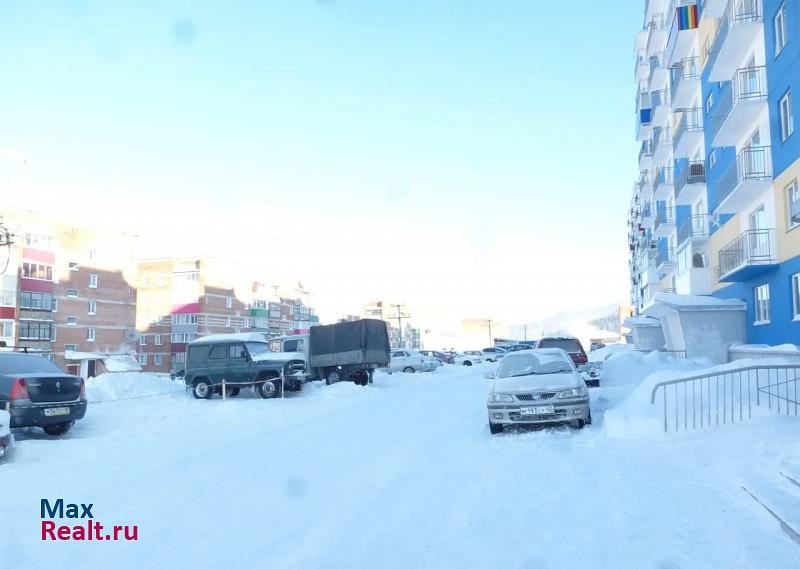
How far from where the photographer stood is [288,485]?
23.7ft

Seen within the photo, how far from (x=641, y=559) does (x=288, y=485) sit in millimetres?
4122

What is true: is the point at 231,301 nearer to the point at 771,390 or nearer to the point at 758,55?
the point at 758,55

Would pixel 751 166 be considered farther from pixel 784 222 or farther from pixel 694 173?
pixel 694 173

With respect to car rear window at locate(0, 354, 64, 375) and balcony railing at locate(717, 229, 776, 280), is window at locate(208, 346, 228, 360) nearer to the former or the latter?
car rear window at locate(0, 354, 64, 375)

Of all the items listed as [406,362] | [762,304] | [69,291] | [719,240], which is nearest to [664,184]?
[719,240]

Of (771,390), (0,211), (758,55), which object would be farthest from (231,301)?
(771,390)

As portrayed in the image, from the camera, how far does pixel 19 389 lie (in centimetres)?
1070

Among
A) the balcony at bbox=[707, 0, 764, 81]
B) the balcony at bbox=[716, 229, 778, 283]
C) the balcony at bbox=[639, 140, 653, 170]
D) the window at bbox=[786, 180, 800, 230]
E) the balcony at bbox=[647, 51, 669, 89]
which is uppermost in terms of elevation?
the balcony at bbox=[647, 51, 669, 89]

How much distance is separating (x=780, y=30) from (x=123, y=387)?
2335 centimetres

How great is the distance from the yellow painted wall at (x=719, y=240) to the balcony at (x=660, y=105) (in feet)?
49.5

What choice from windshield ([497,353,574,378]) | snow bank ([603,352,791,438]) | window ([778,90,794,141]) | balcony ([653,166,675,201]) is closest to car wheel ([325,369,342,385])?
windshield ([497,353,574,378])

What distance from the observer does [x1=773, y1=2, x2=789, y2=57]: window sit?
60.2 feet

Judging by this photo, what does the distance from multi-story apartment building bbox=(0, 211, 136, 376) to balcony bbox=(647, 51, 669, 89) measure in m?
50.6

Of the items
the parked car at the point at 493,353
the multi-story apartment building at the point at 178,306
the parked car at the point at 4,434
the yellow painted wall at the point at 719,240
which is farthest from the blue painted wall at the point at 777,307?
the multi-story apartment building at the point at 178,306
